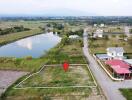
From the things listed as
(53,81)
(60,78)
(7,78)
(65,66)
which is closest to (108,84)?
(60,78)

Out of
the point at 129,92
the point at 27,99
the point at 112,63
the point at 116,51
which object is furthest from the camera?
the point at 116,51

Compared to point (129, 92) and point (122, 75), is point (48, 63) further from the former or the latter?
point (129, 92)

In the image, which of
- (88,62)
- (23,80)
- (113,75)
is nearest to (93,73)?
(113,75)

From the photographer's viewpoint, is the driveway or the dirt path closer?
the driveway

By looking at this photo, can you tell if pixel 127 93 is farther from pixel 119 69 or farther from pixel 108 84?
pixel 119 69

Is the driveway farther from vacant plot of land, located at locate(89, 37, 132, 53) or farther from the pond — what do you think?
the pond

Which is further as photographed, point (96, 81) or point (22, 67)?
point (22, 67)

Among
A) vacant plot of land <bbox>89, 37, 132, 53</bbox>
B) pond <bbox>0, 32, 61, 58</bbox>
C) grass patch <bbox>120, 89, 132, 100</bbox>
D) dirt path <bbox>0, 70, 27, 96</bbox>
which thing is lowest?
pond <bbox>0, 32, 61, 58</bbox>

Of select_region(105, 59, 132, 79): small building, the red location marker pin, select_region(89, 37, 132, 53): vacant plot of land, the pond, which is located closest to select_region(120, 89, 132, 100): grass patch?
select_region(105, 59, 132, 79): small building
